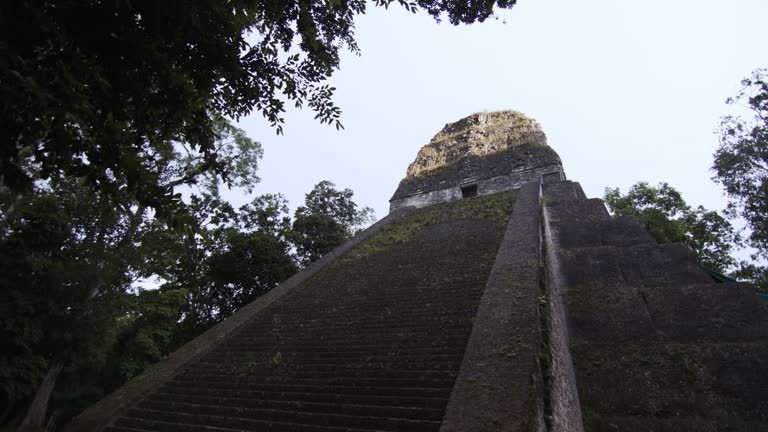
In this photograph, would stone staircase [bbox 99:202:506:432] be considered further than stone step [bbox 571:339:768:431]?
No

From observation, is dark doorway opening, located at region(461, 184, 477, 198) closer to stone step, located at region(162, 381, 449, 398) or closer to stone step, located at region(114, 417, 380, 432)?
stone step, located at region(162, 381, 449, 398)

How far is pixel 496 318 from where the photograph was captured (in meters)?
3.36

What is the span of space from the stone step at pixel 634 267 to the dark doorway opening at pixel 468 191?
6.60 meters

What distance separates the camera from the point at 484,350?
2.95 m

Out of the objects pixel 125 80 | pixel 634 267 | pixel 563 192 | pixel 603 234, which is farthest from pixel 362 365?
pixel 563 192

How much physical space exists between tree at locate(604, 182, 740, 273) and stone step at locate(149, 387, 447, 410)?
12214mm

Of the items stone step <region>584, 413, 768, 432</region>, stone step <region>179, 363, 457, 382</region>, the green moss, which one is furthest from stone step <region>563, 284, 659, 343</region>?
stone step <region>179, 363, 457, 382</region>

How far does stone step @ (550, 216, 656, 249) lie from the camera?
24.4 feet

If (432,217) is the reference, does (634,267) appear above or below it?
below

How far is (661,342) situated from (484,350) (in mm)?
3348

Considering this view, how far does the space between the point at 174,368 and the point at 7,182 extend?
3678 millimetres

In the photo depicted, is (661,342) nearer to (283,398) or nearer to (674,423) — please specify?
(674,423)

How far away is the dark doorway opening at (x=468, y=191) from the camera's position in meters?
13.5

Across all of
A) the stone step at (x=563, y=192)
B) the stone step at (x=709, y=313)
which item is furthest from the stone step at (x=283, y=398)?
the stone step at (x=563, y=192)
